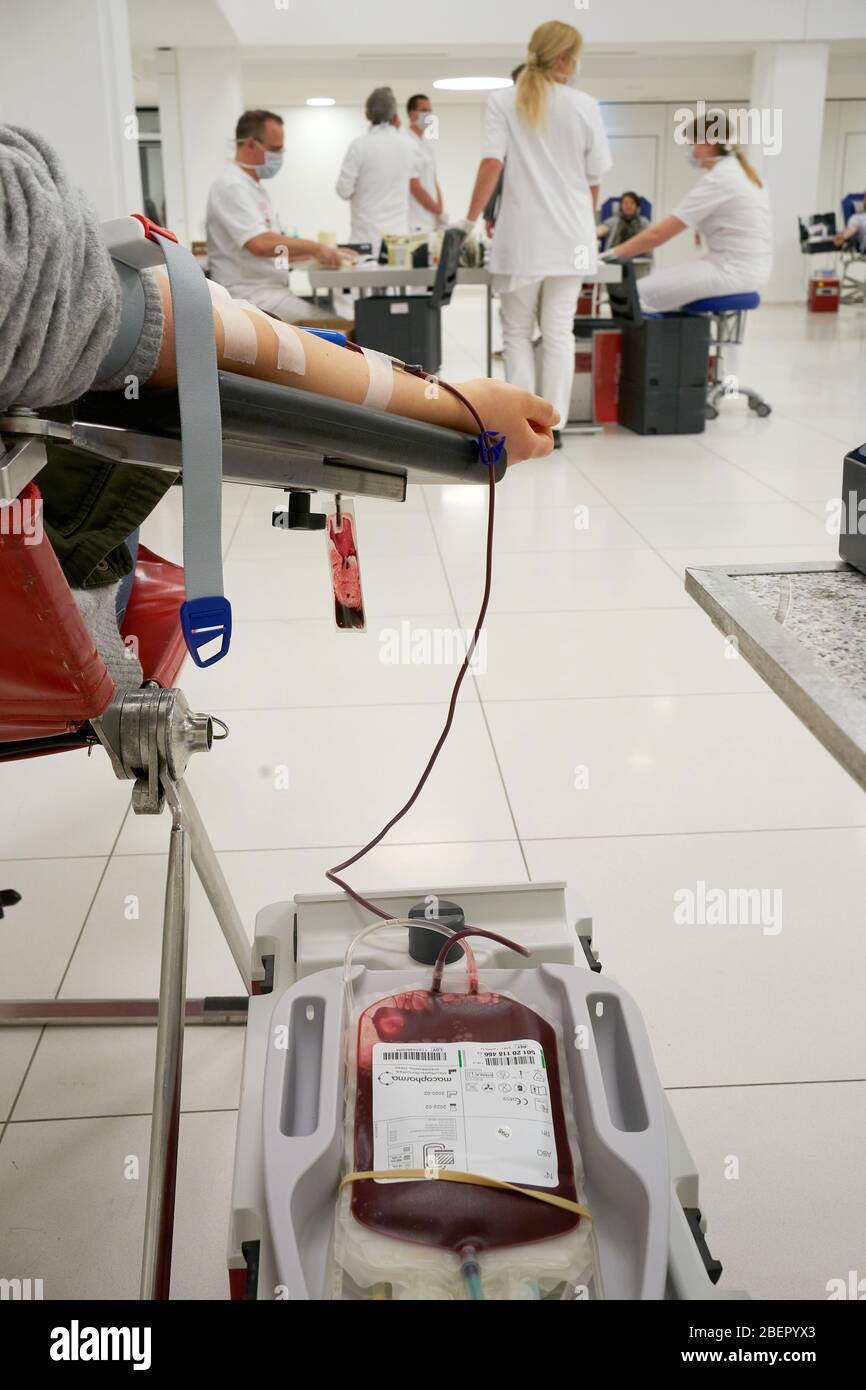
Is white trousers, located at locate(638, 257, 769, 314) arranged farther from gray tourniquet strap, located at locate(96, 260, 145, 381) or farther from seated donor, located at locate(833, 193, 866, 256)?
seated donor, located at locate(833, 193, 866, 256)

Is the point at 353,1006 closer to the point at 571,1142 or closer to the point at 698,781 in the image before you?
the point at 571,1142

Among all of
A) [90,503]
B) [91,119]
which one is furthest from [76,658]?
[91,119]

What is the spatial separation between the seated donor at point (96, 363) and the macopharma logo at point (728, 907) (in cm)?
73

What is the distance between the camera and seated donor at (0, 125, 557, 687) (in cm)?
60

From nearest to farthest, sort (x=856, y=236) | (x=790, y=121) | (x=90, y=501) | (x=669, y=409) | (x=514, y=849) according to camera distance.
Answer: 1. (x=90, y=501)
2. (x=514, y=849)
3. (x=669, y=409)
4. (x=856, y=236)
5. (x=790, y=121)

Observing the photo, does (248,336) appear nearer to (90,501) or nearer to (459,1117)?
(90,501)

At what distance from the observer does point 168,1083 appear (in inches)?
34.9

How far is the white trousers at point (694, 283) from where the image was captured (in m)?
4.77

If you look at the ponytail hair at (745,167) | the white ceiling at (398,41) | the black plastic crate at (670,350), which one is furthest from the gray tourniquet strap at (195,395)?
the white ceiling at (398,41)

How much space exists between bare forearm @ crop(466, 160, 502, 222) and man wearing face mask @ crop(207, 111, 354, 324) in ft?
2.74

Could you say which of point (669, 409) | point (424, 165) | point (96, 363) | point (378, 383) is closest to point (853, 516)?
point (378, 383)
